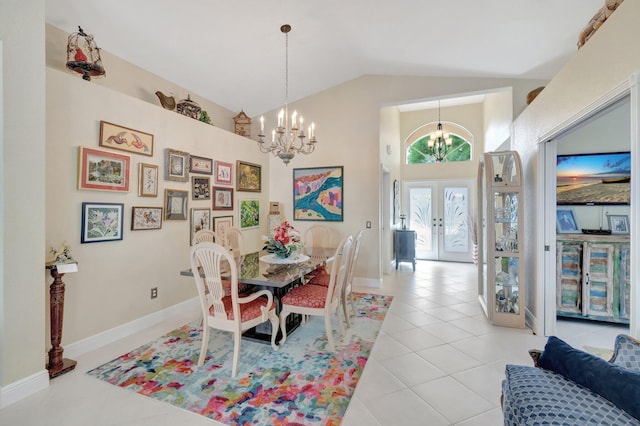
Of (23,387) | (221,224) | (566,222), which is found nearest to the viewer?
(23,387)

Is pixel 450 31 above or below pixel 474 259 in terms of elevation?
above

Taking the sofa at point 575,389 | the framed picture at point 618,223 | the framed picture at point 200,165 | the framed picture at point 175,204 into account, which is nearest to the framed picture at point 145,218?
the framed picture at point 175,204

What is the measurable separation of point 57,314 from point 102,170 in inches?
52.3

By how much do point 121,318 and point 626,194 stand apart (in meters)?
5.76

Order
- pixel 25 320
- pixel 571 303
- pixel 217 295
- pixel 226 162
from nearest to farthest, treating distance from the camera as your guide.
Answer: pixel 25 320, pixel 217 295, pixel 571 303, pixel 226 162

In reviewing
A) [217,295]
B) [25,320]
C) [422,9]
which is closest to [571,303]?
[422,9]

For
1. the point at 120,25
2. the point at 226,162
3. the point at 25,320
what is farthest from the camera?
the point at 226,162

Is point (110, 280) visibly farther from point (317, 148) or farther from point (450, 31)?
point (450, 31)

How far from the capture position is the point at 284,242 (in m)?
2.99

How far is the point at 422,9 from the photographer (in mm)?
2793

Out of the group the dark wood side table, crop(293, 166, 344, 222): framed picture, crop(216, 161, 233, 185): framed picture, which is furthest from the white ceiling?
the dark wood side table

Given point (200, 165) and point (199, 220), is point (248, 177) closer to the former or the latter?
point (200, 165)

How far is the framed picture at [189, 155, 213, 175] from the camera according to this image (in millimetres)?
3738

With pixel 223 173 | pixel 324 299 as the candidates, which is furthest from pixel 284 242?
pixel 223 173
